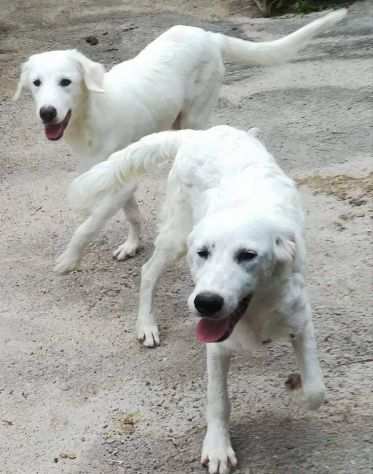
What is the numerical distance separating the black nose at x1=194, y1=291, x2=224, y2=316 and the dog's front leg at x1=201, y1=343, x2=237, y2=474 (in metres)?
0.64

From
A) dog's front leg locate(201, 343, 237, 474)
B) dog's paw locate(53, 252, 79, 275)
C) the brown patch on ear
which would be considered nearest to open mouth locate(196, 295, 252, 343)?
dog's front leg locate(201, 343, 237, 474)

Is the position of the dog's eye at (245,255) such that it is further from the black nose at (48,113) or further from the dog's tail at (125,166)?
the black nose at (48,113)

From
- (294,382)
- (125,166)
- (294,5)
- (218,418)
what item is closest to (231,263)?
(218,418)

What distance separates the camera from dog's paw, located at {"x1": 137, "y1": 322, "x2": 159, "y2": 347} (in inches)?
184

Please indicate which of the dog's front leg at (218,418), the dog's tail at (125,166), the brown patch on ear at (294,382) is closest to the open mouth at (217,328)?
the dog's front leg at (218,418)

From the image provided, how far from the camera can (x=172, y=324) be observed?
16.0 feet

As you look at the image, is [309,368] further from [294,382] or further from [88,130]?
[88,130]

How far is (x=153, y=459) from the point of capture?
376 centimetres

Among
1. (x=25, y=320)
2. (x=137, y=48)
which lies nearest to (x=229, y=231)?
(x=25, y=320)

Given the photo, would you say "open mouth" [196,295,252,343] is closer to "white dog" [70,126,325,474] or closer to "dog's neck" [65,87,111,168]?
"white dog" [70,126,325,474]

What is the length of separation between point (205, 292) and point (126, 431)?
1.28m

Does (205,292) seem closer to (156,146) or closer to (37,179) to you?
(156,146)

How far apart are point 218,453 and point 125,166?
166cm

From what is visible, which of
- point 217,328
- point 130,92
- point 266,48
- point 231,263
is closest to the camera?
point 231,263
